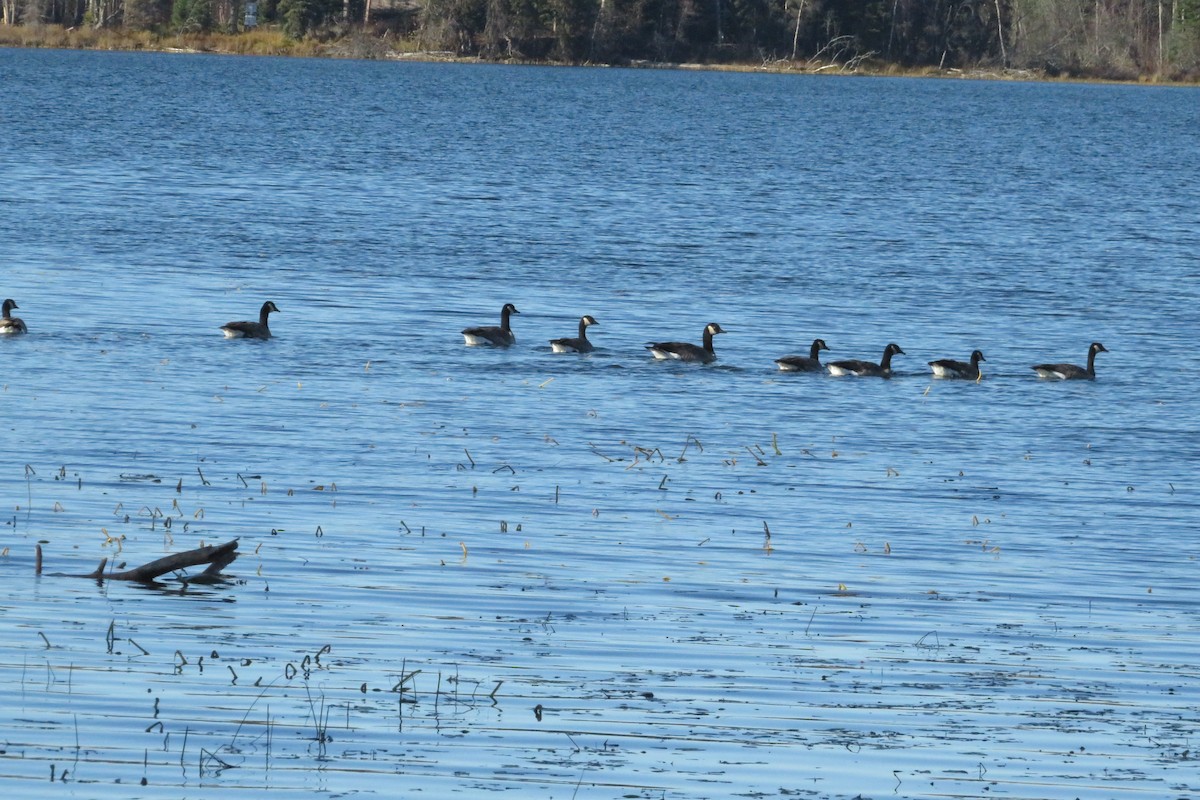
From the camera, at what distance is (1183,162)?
79.6m

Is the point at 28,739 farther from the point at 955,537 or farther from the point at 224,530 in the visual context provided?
the point at 955,537

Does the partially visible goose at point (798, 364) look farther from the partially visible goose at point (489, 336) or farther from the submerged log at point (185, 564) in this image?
the submerged log at point (185, 564)

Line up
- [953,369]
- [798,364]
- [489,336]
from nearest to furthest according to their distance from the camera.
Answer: [798,364] → [953,369] → [489,336]

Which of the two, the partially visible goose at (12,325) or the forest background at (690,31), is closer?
the partially visible goose at (12,325)

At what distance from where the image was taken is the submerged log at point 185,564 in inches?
472

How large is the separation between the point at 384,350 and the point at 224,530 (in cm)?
1193

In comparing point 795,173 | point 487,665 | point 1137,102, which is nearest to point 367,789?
point 487,665

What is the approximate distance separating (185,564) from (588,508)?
4.85m

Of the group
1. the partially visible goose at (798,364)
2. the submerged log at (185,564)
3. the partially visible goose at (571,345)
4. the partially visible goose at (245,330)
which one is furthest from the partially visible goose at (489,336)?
the submerged log at (185,564)

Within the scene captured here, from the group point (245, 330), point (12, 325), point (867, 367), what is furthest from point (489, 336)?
point (12, 325)

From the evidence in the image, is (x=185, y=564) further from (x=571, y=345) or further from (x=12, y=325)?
(x=571, y=345)

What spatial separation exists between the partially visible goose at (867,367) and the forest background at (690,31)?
12231 cm

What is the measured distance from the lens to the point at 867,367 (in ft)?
84.7

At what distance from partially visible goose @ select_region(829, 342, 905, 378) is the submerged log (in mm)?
14250
